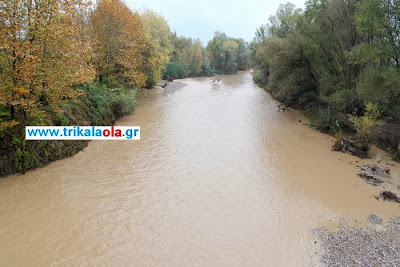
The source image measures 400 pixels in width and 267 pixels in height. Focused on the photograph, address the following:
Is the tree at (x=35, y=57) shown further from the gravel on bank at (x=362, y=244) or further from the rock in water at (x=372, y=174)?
the rock in water at (x=372, y=174)

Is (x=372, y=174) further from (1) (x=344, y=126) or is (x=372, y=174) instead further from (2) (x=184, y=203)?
(2) (x=184, y=203)

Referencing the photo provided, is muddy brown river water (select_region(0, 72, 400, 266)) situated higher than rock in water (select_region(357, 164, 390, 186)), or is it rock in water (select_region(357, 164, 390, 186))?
rock in water (select_region(357, 164, 390, 186))

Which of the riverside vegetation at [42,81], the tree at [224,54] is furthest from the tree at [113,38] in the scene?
the tree at [224,54]

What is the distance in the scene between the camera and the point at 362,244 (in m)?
7.02

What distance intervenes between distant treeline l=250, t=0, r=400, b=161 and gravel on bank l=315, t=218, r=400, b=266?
676 cm

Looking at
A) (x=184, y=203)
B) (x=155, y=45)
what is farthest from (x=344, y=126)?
(x=155, y=45)

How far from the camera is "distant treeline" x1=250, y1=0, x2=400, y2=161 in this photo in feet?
41.4

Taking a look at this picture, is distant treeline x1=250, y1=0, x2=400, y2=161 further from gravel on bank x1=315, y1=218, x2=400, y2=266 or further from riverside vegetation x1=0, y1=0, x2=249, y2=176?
riverside vegetation x1=0, y1=0, x2=249, y2=176

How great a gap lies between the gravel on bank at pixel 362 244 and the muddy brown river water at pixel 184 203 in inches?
14.4

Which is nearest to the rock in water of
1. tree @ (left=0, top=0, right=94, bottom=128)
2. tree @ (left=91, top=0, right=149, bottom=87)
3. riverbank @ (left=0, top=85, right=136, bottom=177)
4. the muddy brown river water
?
the muddy brown river water

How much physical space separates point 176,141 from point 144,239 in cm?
826

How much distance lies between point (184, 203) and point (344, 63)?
15818 mm

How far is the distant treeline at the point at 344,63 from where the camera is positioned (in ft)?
41.4

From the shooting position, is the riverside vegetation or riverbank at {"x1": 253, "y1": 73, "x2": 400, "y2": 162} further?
riverbank at {"x1": 253, "y1": 73, "x2": 400, "y2": 162}
